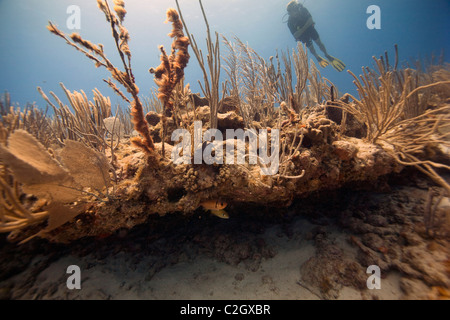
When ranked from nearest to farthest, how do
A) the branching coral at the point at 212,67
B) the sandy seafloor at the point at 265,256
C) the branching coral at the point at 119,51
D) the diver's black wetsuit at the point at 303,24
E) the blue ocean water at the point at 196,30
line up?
the branching coral at the point at 119,51 < the sandy seafloor at the point at 265,256 < the branching coral at the point at 212,67 < the diver's black wetsuit at the point at 303,24 < the blue ocean water at the point at 196,30

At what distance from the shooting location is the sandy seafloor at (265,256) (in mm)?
2045

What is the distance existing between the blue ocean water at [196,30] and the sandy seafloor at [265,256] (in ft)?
54.8

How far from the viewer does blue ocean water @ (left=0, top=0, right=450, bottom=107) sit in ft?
103

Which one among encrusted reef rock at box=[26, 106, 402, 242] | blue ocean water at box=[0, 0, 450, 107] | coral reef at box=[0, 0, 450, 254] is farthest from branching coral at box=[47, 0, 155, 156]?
blue ocean water at box=[0, 0, 450, 107]

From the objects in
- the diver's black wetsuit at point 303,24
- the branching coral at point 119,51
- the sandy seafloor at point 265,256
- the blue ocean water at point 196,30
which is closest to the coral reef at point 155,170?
the branching coral at point 119,51

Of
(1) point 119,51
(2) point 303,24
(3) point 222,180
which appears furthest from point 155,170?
(2) point 303,24

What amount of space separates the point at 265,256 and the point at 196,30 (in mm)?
63188

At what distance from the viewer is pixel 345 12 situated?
59.6 m

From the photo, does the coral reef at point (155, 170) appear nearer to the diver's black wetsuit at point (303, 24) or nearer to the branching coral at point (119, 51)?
the branching coral at point (119, 51)

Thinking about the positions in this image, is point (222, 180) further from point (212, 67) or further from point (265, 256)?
point (212, 67)

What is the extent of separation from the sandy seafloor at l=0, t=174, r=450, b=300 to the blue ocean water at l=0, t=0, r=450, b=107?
16.7 metres

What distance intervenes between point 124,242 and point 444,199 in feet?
14.2

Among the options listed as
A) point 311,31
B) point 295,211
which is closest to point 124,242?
point 295,211

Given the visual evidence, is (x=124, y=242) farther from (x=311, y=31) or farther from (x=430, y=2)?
(x=430, y=2)
